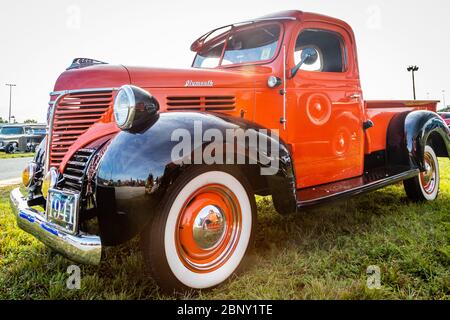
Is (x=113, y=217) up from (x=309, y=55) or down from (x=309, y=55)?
down

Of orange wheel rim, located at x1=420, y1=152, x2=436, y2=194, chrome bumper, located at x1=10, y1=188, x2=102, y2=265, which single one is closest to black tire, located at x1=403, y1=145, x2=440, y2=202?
orange wheel rim, located at x1=420, y1=152, x2=436, y2=194

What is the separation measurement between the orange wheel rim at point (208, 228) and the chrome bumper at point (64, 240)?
436 mm

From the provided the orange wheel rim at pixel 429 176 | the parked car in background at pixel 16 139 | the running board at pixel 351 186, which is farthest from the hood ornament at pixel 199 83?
the parked car in background at pixel 16 139

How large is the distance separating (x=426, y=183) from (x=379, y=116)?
1.13 meters

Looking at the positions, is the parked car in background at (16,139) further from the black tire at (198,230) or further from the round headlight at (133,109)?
the black tire at (198,230)

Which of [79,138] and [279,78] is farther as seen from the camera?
[279,78]

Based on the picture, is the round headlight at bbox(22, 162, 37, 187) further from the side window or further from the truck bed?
the truck bed

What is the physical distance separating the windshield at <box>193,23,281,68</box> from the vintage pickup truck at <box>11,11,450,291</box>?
0.01m

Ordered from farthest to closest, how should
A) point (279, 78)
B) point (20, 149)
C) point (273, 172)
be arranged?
point (20, 149), point (279, 78), point (273, 172)

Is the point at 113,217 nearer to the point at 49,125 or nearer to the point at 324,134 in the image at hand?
the point at 49,125

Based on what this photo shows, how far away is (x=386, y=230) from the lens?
9.52 ft

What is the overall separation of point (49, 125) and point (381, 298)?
2381 mm

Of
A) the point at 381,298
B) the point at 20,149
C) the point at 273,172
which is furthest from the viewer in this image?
the point at 20,149
